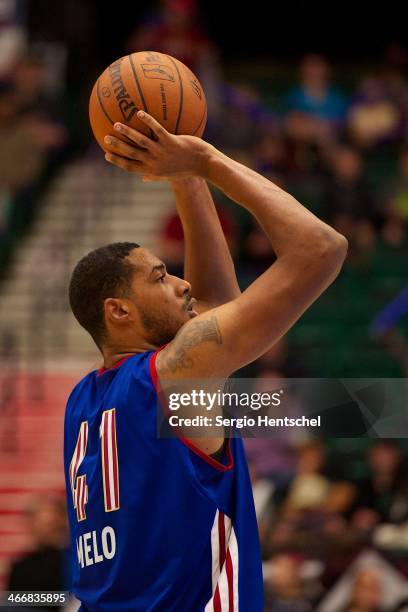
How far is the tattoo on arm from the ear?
0.27 metres

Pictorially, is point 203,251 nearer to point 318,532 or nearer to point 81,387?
point 81,387

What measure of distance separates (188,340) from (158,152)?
548 mm

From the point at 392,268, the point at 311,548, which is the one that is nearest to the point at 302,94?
the point at 392,268

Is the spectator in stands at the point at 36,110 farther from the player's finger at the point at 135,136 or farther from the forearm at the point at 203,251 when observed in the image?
the player's finger at the point at 135,136

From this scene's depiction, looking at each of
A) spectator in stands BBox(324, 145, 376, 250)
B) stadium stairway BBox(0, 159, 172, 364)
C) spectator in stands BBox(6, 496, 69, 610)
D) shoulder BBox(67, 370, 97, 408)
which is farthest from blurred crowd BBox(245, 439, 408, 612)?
shoulder BBox(67, 370, 97, 408)

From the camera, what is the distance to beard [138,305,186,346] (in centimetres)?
354

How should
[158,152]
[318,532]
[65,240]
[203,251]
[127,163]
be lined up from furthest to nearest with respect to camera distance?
1. [65,240]
2. [318,532]
3. [203,251]
4. [127,163]
5. [158,152]

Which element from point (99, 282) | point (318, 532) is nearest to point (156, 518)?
point (99, 282)

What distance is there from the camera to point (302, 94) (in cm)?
1296

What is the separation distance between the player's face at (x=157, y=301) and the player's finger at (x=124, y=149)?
41 cm

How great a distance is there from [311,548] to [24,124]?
24.3 ft

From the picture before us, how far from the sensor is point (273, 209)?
329cm

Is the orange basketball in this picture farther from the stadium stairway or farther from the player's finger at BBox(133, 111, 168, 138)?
the stadium stairway

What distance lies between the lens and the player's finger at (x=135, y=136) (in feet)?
10.6
